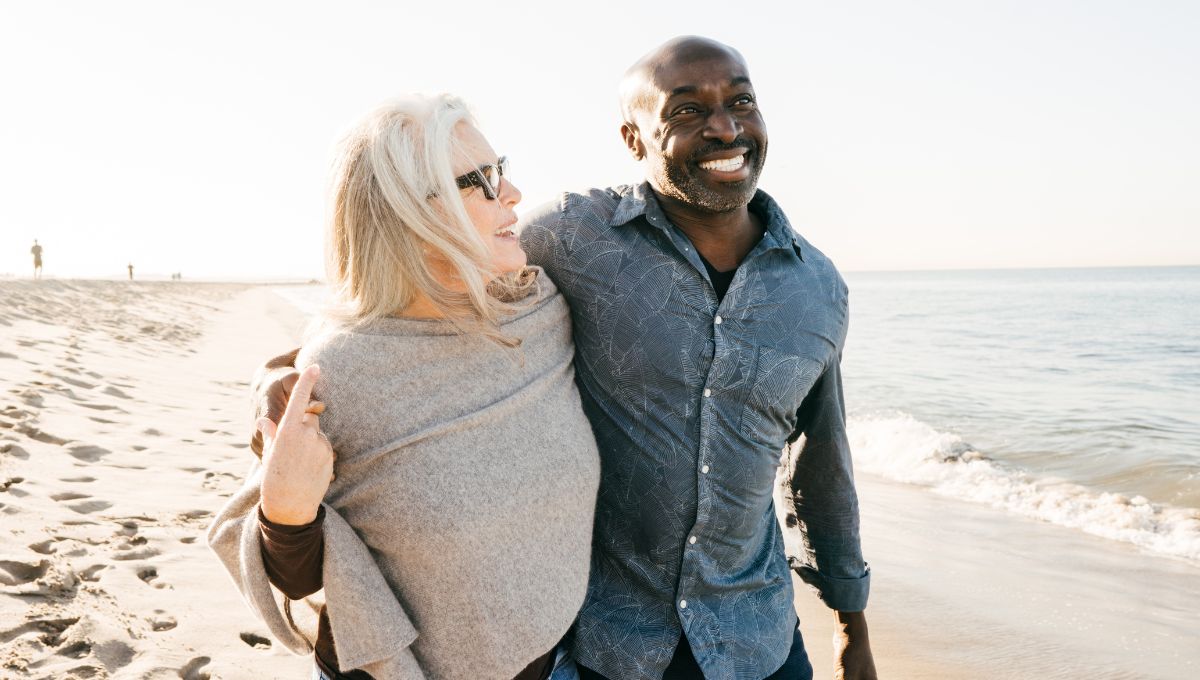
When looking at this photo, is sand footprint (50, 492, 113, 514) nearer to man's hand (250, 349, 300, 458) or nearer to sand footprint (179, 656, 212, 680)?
sand footprint (179, 656, 212, 680)

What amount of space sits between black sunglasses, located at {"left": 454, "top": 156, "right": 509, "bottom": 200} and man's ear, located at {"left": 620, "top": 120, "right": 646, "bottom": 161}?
0.58m

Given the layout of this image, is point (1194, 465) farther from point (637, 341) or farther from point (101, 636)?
point (101, 636)

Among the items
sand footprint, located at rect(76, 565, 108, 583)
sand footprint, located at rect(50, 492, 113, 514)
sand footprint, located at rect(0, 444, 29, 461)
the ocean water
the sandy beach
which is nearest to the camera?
the sandy beach

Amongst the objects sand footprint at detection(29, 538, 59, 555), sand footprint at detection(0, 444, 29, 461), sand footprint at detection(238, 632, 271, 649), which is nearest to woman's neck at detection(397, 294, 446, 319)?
sand footprint at detection(238, 632, 271, 649)

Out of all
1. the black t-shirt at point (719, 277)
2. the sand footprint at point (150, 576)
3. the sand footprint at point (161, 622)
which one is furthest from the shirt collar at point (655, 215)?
the sand footprint at point (150, 576)

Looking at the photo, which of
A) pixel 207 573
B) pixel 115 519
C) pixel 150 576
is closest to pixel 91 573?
pixel 150 576

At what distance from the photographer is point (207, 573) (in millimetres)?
3939

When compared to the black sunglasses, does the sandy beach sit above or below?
below

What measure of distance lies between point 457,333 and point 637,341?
48cm

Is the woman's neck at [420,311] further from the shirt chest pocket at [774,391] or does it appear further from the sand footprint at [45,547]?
the sand footprint at [45,547]

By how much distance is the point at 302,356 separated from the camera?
6.14ft

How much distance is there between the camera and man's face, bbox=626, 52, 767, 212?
2270 mm

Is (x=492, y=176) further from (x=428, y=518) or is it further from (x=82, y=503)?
(x=82, y=503)

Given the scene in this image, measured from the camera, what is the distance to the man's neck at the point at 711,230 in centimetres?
232
